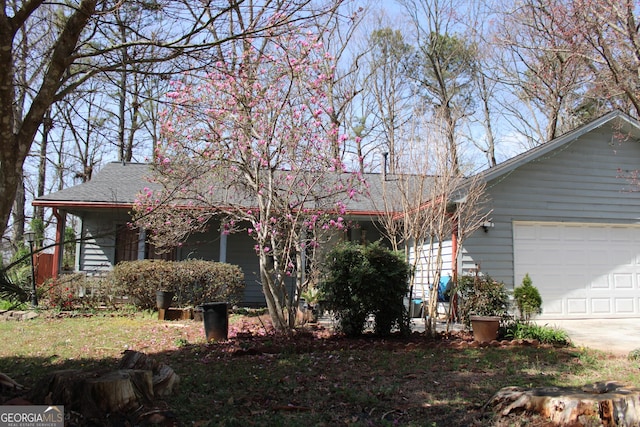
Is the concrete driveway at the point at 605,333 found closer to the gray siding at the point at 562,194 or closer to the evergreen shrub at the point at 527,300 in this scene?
the evergreen shrub at the point at 527,300

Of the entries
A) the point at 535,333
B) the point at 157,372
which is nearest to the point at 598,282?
the point at 535,333

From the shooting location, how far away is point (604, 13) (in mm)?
10109

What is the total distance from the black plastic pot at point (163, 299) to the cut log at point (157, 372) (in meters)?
5.66

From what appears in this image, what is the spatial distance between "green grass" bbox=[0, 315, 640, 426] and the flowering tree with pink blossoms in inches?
55.0

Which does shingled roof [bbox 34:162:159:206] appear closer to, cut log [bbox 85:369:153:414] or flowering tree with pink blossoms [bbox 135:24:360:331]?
flowering tree with pink blossoms [bbox 135:24:360:331]

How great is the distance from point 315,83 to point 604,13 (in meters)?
6.59

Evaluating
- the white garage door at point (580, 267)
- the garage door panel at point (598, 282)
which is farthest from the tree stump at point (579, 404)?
the garage door panel at point (598, 282)

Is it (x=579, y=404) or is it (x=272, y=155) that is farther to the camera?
(x=272, y=155)

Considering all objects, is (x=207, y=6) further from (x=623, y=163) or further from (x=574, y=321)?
(x=623, y=163)

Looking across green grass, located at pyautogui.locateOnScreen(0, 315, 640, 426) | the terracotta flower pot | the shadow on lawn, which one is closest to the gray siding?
the terracotta flower pot

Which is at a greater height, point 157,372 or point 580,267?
point 580,267

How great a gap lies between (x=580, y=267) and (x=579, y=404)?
820cm

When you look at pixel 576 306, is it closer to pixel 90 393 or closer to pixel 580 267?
pixel 580 267

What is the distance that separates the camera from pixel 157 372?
434 centimetres
